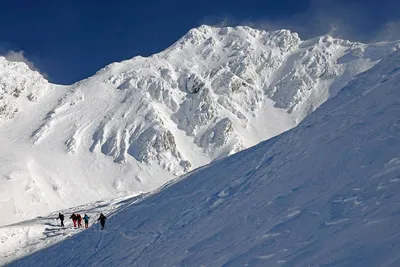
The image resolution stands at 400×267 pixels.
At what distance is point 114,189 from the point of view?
95.2 metres

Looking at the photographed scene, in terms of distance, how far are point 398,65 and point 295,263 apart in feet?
56.2

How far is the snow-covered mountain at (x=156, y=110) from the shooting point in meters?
95.4

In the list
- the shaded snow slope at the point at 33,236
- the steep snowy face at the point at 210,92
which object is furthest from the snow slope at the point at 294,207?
the steep snowy face at the point at 210,92

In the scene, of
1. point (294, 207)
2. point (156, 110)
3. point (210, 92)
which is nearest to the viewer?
point (294, 207)

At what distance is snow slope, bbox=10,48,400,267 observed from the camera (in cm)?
1181

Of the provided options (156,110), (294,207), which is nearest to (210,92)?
(156,110)

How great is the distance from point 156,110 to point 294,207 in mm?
108447

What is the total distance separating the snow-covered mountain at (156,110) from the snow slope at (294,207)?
6035 centimetres

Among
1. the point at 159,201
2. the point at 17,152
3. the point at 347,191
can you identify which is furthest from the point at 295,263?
the point at 17,152

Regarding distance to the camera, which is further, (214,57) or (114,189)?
(214,57)

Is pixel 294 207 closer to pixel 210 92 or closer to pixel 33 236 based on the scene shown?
pixel 33 236

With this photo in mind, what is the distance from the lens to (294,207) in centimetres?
1530

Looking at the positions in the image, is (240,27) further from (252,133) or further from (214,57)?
(252,133)

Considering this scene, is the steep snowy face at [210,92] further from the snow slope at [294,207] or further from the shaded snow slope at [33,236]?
the snow slope at [294,207]
